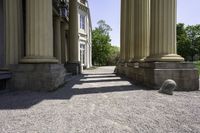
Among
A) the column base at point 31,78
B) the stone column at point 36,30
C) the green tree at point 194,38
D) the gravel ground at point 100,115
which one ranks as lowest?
the gravel ground at point 100,115

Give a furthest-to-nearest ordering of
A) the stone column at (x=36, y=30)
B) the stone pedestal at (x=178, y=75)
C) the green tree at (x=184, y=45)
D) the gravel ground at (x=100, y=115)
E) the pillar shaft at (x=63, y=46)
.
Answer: the green tree at (x=184, y=45)
the pillar shaft at (x=63, y=46)
the stone column at (x=36, y=30)
the stone pedestal at (x=178, y=75)
the gravel ground at (x=100, y=115)

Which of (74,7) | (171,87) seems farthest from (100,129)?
(74,7)

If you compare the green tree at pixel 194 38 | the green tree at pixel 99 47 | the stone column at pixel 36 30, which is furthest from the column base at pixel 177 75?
the green tree at pixel 194 38

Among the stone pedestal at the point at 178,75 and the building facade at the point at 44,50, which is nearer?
the building facade at the point at 44,50

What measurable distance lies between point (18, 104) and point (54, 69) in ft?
10.4

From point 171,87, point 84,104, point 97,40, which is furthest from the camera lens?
point 97,40

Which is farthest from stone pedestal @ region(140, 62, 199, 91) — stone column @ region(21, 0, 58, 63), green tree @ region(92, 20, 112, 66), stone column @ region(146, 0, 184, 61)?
green tree @ region(92, 20, 112, 66)

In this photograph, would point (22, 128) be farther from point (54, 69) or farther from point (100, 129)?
point (54, 69)

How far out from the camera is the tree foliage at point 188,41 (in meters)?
57.5

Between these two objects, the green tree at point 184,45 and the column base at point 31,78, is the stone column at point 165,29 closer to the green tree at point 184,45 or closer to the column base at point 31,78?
the column base at point 31,78

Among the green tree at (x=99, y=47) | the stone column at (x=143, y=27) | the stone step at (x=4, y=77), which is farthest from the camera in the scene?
the green tree at (x=99, y=47)

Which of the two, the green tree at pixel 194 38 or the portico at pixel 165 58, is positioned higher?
the green tree at pixel 194 38

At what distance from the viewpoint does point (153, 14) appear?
9.88 m

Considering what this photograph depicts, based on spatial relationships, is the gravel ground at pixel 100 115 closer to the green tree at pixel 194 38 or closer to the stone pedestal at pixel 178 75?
the stone pedestal at pixel 178 75
